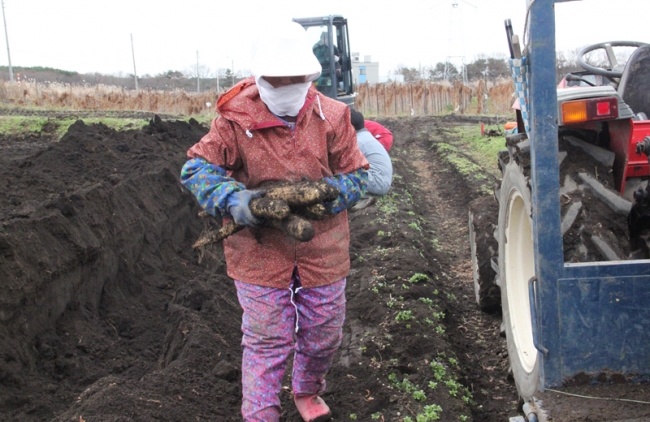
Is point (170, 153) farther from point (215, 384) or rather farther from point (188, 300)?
point (215, 384)

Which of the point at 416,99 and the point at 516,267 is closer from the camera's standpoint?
the point at 516,267

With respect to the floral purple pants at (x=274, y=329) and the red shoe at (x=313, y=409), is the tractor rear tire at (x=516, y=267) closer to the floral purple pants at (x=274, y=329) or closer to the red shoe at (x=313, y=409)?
the floral purple pants at (x=274, y=329)

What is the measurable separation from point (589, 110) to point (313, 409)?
207 cm

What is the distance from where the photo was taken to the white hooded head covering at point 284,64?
9.89ft

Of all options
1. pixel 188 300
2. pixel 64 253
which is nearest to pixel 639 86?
pixel 188 300

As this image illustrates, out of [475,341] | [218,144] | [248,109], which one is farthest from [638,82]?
[218,144]

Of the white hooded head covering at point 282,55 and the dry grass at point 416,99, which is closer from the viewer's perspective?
the white hooded head covering at point 282,55

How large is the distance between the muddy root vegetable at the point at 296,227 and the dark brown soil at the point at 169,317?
1304mm

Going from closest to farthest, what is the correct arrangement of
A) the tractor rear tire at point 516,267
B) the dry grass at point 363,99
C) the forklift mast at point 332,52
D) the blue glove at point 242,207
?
the blue glove at point 242,207
the tractor rear tire at point 516,267
the forklift mast at point 332,52
the dry grass at point 363,99

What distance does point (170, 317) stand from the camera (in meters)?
5.66

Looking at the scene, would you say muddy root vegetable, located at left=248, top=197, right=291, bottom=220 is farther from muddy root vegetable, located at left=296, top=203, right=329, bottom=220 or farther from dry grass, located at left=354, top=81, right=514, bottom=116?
dry grass, located at left=354, top=81, right=514, bottom=116

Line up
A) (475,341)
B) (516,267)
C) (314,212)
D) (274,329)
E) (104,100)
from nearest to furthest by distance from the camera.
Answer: (314,212)
(274,329)
(516,267)
(475,341)
(104,100)

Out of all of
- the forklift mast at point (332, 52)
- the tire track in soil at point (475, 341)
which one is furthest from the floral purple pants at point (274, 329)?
the forklift mast at point (332, 52)

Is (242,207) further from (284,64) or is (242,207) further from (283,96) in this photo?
(284,64)
